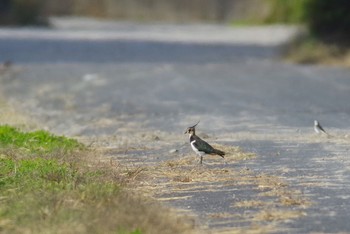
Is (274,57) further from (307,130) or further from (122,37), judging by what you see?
(307,130)

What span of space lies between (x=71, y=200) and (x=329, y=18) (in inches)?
908

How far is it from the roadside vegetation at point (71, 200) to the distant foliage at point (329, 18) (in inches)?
755

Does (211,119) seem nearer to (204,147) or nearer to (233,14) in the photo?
(204,147)

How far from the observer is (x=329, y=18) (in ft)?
108

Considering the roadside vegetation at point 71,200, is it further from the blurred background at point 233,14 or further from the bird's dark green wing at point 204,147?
the blurred background at point 233,14

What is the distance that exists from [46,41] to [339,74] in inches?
560

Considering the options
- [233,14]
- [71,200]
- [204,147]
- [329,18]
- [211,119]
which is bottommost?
[233,14]

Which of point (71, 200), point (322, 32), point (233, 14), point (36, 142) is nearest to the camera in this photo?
point (71, 200)

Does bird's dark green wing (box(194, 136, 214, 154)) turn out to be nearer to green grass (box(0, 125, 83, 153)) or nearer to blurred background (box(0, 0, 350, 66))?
green grass (box(0, 125, 83, 153))

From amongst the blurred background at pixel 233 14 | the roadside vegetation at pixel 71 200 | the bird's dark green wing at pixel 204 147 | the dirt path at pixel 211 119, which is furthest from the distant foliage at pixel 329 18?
the bird's dark green wing at pixel 204 147

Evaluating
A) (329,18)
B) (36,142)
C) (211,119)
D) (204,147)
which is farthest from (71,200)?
(329,18)

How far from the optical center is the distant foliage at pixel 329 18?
32844 millimetres

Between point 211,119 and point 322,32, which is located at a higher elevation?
point 211,119

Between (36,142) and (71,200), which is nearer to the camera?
(71,200)
